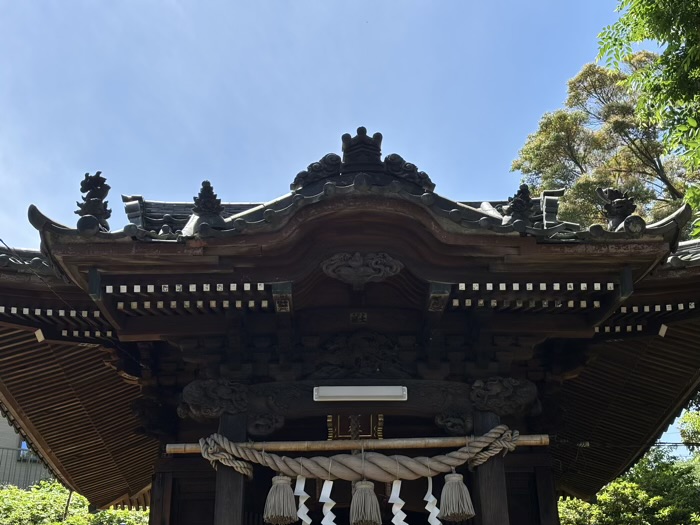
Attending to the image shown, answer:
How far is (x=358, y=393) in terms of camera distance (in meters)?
6.29

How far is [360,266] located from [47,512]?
13.1 m

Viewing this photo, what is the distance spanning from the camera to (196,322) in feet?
21.4

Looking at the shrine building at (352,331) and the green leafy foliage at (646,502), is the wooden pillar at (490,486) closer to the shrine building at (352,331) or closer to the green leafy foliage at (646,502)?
the shrine building at (352,331)

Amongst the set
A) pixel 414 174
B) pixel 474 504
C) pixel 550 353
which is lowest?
pixel 474 504

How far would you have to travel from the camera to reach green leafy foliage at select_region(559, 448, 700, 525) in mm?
13148

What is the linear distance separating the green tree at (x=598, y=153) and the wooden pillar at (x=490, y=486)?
15772 millimetres

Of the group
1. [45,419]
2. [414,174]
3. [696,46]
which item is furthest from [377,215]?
[45,419]

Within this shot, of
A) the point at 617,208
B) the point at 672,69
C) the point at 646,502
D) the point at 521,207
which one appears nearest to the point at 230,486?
the point at 521,207

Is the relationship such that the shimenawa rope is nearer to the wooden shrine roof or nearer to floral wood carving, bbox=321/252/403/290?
floral wood carving, bbox=321/252/403/290

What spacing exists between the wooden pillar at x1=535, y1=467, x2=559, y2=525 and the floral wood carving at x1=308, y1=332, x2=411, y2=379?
1827 millimetres

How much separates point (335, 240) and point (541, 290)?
6.05 ft

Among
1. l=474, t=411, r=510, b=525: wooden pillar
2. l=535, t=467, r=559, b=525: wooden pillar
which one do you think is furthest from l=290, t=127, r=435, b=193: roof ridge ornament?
l=535, t=467, r=559, b=525: wooden pillar

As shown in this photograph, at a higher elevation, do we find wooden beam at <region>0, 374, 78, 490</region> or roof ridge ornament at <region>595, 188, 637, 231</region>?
roof ridge ornament at <region>595, 188, 637, 231</region>

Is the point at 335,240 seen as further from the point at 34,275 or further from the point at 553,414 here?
the point at 553,414
